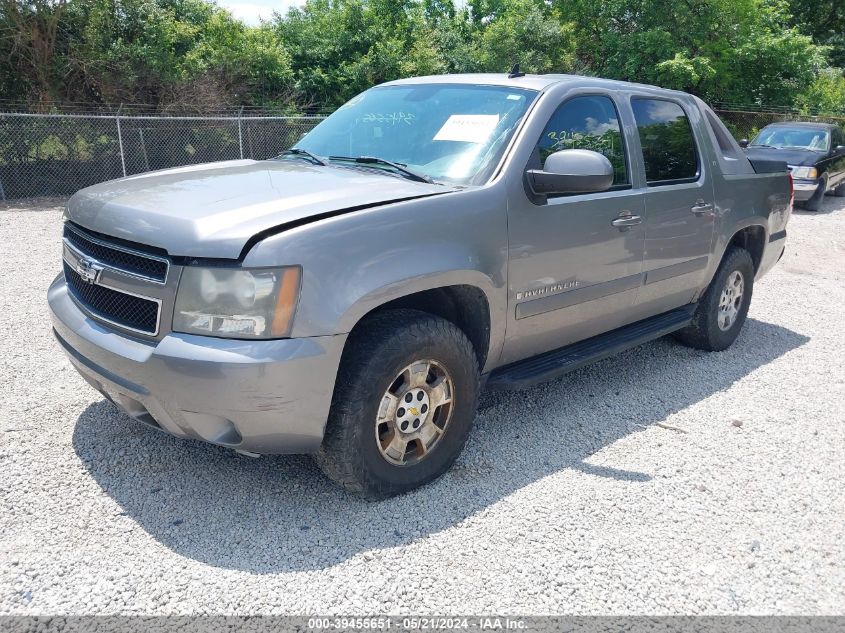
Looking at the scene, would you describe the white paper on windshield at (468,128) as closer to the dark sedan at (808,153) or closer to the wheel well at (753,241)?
the wheel well at (753,241)

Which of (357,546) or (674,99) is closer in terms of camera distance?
(357,546)

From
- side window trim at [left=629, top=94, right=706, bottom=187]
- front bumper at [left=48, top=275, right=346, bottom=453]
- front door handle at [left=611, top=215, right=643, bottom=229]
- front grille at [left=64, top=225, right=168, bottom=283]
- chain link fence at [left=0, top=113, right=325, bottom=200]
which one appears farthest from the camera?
chain link fence at [left=0, top=113, right=325, bottom=200]

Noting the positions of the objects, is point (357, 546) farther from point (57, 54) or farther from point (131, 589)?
point (57, 54)

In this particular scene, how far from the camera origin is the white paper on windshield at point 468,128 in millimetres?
3660

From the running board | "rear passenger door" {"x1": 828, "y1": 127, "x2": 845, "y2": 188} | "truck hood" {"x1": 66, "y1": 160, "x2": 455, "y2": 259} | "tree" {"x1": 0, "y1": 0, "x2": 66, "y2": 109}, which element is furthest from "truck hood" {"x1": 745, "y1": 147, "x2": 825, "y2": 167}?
"tree" {"x1": 0, "y1": 0, "x2": 66, "y2": 109}

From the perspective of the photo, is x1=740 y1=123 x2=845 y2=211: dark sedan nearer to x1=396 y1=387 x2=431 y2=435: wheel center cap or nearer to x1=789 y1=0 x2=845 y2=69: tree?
x1=396 y1=387 x2=431 y2=435: wheel center cap

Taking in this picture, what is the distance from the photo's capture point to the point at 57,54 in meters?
14.1

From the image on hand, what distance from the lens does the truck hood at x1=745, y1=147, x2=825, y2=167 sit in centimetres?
1425

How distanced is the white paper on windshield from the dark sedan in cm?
1184

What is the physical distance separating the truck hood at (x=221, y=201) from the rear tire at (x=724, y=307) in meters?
2.94

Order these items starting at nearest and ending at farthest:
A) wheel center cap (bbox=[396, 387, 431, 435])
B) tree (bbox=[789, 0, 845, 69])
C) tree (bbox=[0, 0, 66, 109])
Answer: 1. wheel center cap (bbox=[396, 387, 431, 435])
2. tree (bbox=[0, 0, 66, 109])
3. tree (bbox=[789, 0, 845, 69])

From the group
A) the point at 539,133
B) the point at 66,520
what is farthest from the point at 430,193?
the point at 66,520

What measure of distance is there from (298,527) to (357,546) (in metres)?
0.29

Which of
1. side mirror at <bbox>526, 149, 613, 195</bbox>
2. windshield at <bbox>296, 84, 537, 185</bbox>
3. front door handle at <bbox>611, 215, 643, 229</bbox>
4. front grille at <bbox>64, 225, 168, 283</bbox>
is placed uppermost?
windshield at <bbox>296, 84, 537, 185</bbox>
